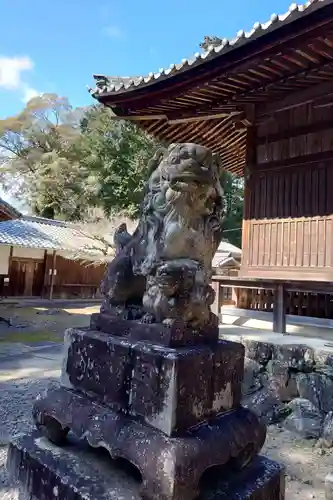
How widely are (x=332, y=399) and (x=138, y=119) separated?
5.22m

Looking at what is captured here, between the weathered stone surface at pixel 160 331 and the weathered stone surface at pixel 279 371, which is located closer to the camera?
the weathered stone surface at pixel 160 331

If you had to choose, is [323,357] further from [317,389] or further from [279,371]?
[279,371]

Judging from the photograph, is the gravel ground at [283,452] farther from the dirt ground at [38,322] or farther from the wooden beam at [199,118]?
the wooden beam at [199,118]

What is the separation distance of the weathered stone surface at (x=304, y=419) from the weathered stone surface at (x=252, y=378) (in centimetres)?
55

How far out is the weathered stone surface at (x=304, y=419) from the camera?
4402mm

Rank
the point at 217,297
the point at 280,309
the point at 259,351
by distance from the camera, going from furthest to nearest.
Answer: the point at 217,297
the point at 280,309
the point at 259,351

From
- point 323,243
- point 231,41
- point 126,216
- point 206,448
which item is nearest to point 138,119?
point 231,41

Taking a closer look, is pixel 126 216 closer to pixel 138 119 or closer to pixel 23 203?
pixel 23 203

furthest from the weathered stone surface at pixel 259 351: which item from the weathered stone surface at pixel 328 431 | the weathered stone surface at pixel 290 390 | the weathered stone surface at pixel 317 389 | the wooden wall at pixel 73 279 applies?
the wooden wall at pixel 73 279

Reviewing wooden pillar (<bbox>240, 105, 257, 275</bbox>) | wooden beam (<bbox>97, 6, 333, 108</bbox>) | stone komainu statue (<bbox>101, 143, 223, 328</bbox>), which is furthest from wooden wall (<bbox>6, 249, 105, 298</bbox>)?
stone komainu statue (<bbox>101, 143, 223, 328</bbox>)

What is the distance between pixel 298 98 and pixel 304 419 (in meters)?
4.50

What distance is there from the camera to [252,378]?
209 inches

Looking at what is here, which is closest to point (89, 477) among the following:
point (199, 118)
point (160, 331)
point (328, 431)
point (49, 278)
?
point (160, 331)

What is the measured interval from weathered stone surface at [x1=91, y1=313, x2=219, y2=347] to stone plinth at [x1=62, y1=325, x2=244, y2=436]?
0.03 meters
